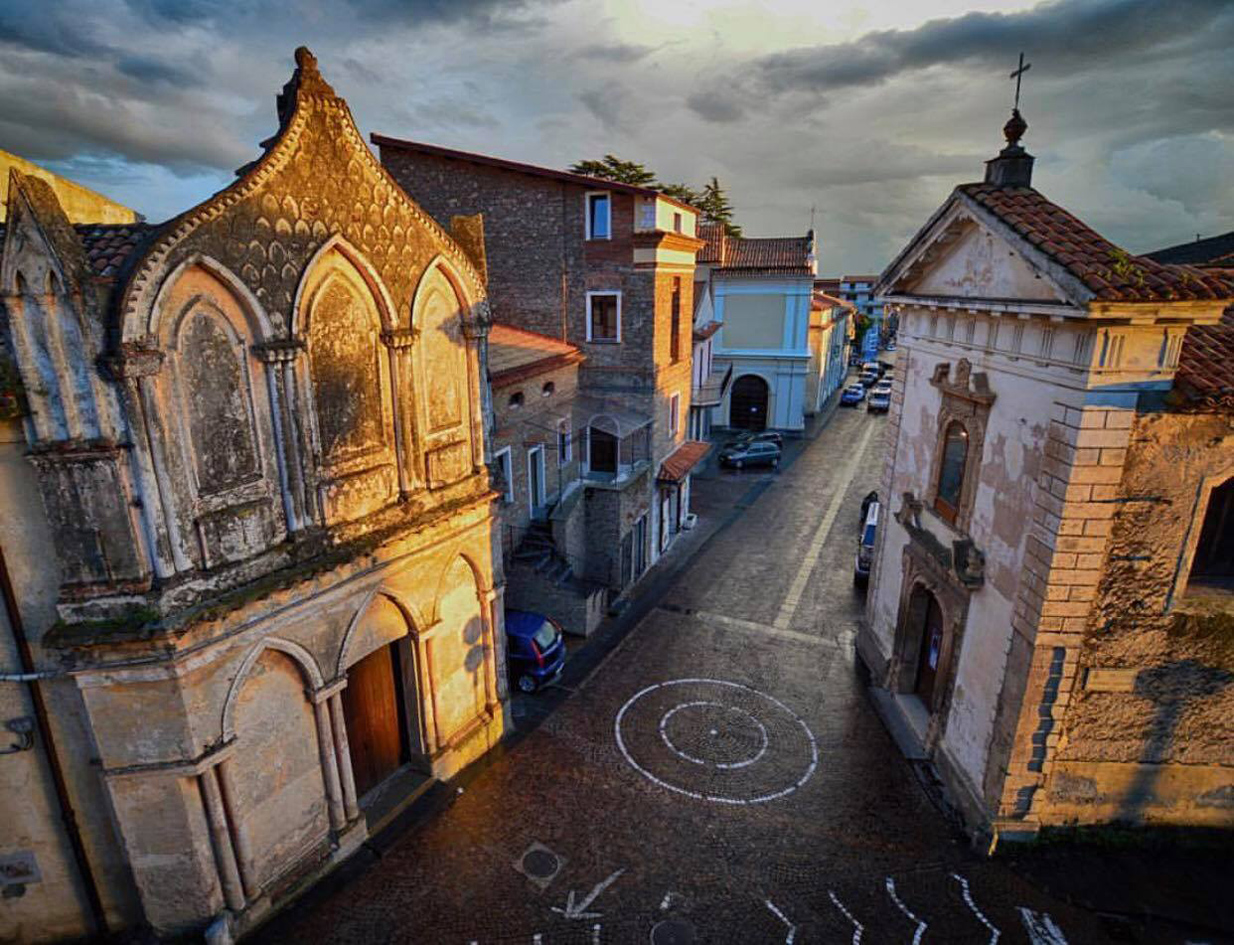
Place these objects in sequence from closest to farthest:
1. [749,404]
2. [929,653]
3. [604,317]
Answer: [929,653], [604,317], [749,404]

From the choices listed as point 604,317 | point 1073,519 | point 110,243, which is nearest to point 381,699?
point 110,243

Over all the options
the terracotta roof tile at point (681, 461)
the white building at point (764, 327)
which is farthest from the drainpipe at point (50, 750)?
the white building at point (764, 327)

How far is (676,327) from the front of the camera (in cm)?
2322

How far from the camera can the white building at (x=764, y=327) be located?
38875 mm

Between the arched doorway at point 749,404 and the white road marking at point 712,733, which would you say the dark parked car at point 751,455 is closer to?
the arched doorway at point 749,404

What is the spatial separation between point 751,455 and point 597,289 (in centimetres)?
1804

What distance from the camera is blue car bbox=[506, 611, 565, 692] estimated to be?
50.9 ft

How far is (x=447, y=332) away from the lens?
475 inches

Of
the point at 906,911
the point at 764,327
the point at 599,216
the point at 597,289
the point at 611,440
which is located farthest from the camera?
the point at 764,327

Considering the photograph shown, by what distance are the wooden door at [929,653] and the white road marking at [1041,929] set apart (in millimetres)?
4193

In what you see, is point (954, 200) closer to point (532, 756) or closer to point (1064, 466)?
point (1064, 466)

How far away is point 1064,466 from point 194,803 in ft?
43.1

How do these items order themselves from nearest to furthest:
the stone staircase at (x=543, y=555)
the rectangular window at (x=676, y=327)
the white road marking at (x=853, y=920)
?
1. the white road marking at (x=853, y=920)
2. the stone staircase at (x=543, y=555)
3. the rectangular window at (x=676, y=327)

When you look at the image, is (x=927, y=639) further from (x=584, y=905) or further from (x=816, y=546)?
(x=816, y=546)
